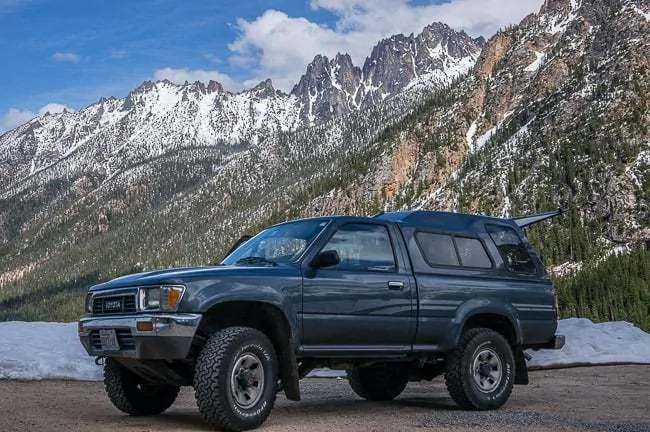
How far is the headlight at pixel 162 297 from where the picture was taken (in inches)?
→ 297

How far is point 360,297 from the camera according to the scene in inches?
338

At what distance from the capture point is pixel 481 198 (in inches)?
5123

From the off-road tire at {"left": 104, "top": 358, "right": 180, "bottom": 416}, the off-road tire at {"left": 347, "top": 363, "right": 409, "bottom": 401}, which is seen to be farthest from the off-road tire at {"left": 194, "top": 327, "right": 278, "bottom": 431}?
the off-road tire at {"left": 347, "top": 363, "right": 409, "bottom": 401}

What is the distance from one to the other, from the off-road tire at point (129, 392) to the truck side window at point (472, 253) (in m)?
4.23

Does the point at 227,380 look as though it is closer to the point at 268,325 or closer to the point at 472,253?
the point at 268,325

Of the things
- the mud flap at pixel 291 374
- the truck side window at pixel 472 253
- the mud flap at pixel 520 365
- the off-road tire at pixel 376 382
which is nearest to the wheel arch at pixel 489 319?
the mud flap at pixel 520 365

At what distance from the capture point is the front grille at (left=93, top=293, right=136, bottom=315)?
26.0ft

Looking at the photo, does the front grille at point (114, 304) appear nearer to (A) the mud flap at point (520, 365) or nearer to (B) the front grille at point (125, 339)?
(B) the front grille at point (125, 339)

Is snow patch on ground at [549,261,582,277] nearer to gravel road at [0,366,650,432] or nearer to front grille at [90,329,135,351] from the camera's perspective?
gravel road at [0,366,650,432]

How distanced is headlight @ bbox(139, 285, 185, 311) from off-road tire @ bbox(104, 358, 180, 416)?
1560mm

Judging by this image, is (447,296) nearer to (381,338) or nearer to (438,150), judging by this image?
(381,338)

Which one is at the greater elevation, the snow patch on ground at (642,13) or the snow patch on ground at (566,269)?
the snow patch on ground at (642,13)

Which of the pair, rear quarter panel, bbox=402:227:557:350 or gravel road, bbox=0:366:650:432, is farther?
rear quarter panel, bbox=402:227:557:350

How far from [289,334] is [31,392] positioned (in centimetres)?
494
